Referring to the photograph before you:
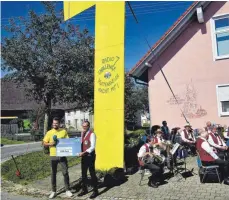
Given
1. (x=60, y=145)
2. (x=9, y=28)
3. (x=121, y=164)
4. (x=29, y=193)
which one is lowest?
(x=29, y=193)

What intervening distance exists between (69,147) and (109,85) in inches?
110

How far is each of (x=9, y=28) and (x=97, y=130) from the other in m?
15.7

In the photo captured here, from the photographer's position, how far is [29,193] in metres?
8.94

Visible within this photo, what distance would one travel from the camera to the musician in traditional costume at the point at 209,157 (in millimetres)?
8164

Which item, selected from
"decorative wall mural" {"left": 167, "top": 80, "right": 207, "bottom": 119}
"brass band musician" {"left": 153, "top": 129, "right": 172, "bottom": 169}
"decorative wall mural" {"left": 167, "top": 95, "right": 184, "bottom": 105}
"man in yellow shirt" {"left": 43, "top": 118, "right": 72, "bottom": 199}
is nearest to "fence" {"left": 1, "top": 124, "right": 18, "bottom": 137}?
"decorative wall mural" {"left": 167, "top": 95, "right": 184, "bottom": 105}

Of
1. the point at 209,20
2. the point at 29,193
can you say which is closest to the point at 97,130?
the point at 29,193

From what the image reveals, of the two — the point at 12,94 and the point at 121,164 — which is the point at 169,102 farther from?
the point at 12,94

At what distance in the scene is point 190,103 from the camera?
15.1 metres

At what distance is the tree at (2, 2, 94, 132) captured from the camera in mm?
21281

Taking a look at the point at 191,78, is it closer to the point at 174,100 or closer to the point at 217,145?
the point at 174,100

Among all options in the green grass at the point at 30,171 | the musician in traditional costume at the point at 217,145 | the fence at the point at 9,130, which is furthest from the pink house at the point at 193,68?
the fence at the point at 9,130

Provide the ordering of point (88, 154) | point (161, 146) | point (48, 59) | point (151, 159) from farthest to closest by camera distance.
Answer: point (48, 59)
point (161, 146)
point (151, 159)
point (88, 154)

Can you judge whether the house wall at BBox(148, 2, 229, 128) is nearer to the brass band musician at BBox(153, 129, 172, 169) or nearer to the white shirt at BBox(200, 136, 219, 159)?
the brass band musician at BBox(153, 129, 172, 169)

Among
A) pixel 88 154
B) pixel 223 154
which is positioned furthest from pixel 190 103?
pixel 88 154
